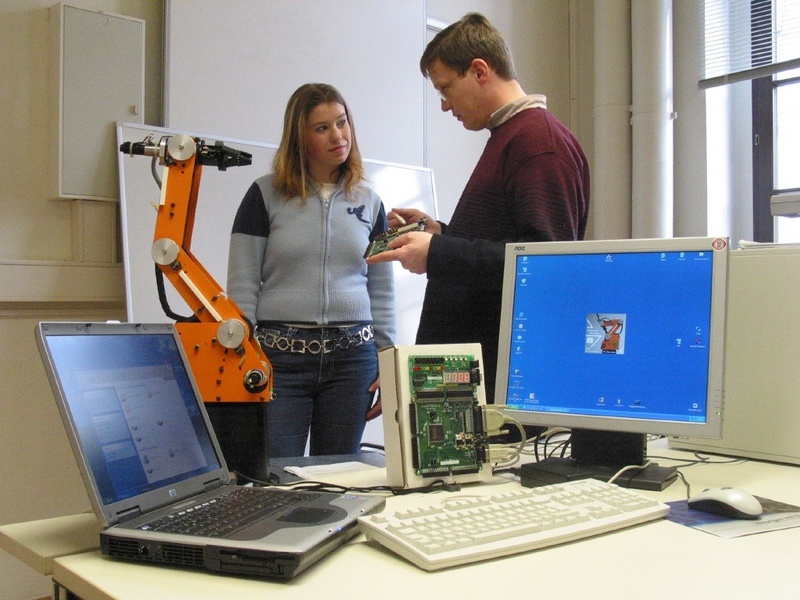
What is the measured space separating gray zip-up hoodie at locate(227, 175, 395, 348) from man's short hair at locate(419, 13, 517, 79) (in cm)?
58

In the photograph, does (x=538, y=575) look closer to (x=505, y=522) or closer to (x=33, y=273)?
(x=505, y=522)

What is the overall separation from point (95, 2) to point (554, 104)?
242 centimetres

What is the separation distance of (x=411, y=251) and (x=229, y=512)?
68 cm

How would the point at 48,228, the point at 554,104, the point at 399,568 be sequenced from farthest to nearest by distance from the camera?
the point at 554,104 < the point at 48,228 < the point at 399,568

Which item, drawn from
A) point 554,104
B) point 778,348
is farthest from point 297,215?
point 554,104

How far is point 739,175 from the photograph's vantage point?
149 inches

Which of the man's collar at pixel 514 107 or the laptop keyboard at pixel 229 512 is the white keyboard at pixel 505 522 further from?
Result: the man's collar at pixel 514 107

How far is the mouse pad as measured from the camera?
94 centimetres

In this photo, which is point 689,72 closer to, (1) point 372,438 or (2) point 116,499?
(1) point 372,438

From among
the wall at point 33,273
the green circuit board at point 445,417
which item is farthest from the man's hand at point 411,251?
the wall at point 33,273

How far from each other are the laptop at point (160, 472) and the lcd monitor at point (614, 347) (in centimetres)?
38

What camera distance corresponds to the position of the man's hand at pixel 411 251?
4.75 feet

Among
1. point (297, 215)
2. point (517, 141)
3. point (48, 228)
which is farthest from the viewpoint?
point (48, 228)

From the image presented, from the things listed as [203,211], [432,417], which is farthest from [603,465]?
[203,211]
